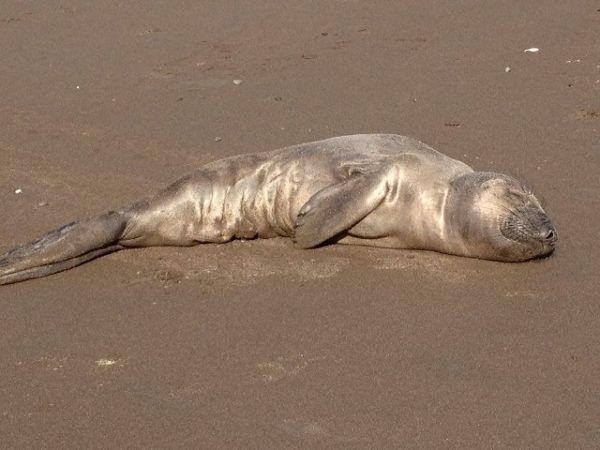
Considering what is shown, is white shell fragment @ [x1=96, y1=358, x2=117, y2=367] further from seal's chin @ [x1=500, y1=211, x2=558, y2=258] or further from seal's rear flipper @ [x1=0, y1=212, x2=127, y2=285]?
seal's chin @ [x1=500, y1=211, x2=558, y2=258]

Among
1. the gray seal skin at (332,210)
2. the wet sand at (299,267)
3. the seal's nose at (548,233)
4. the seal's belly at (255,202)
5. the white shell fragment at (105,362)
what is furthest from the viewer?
the seal's belly at (255,202)

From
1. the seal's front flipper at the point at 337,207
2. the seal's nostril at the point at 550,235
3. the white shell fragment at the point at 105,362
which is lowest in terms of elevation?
the white shell fragment at the point at 105,362

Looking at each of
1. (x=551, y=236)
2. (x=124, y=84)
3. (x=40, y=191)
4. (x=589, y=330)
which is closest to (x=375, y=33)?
(x=124, y=84)

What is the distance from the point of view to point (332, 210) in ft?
18.4

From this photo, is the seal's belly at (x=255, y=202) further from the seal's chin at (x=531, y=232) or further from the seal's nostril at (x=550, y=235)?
the seal's nostril at (x=550, y=235)

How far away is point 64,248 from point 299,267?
1312 millimetres

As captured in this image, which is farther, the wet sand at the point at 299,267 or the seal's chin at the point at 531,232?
the seal's chin at the point at 531,232

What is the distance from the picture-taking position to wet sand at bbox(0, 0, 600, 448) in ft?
14.2

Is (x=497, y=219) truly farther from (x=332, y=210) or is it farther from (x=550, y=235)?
(x=332, y=210)

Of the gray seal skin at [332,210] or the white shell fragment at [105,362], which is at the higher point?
the gray seal skin at [332,210]

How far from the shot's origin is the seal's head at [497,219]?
538 centimetres

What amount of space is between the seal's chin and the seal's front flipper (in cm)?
73

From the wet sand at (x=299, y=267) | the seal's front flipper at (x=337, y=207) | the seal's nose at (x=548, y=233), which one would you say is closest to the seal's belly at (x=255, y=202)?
the wet sand at (x=299, y=267)

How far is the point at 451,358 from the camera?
468 centimetres
